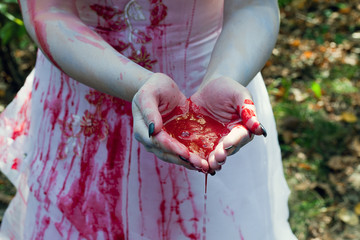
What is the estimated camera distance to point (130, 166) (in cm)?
117

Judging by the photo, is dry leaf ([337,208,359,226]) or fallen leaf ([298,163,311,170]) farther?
fallen leaf ([298,163,311,170])

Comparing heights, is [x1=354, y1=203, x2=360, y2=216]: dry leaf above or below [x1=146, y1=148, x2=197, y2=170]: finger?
below

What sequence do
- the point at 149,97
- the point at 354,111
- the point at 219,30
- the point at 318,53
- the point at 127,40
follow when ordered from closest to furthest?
the point at 149,97, the point at 127,40, the point at 219,30, the point at 354,111, the point at 318,53

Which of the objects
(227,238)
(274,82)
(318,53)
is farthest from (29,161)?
(318,53)

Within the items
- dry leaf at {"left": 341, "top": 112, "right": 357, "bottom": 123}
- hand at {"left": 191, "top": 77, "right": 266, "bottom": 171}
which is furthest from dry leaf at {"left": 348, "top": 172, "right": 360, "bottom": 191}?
hand at {"left": 191, "top": 77, "right": 266, "bottom": 171}

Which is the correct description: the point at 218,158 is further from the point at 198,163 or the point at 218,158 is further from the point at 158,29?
the point at 158,29

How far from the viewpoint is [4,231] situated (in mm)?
1546

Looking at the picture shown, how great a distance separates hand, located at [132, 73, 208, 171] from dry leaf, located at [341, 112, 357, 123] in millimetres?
1987

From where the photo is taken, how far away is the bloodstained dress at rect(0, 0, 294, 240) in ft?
3.70

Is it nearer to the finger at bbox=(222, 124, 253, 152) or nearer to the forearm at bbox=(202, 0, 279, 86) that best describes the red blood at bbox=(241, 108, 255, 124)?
the finger at bbox=(222, 124, 253, 152)

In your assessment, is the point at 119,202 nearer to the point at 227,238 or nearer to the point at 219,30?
the point at 227,238

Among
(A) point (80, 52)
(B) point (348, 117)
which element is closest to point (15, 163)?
(A) point (80, 52)

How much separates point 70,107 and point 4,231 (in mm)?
604

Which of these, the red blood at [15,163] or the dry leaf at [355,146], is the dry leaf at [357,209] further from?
the red blood at [15,163]
